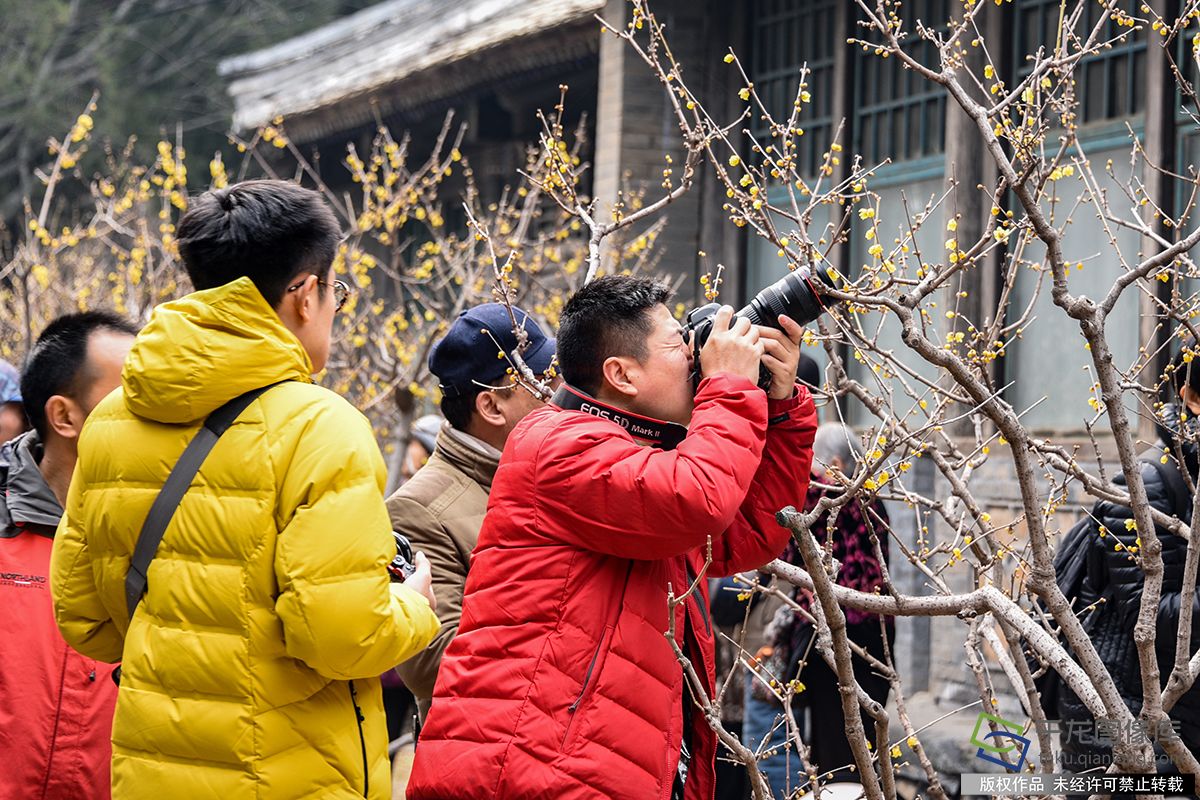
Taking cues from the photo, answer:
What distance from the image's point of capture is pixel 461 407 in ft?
11.3

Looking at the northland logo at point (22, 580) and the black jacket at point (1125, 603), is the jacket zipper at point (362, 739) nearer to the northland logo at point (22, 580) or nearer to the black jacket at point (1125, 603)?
the northland logo at point (22, 580)

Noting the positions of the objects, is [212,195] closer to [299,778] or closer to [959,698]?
[299,778]

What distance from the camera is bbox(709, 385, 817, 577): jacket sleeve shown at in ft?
8.94

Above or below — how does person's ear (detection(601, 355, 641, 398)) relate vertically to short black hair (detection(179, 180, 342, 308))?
below

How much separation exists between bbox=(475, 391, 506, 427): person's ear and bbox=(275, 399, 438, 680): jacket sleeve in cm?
99

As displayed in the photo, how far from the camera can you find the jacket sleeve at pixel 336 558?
2.31m

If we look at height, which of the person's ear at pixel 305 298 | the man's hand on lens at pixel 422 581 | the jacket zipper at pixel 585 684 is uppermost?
the person's ear at pixel 305 298

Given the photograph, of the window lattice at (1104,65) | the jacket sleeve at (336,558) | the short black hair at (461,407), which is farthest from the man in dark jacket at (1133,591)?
the window lattice at (1104,65)

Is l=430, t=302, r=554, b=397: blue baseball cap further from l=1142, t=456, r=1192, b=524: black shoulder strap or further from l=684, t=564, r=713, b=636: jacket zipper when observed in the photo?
l=1142, t=456, r=1192, b=524: black shoulder strap

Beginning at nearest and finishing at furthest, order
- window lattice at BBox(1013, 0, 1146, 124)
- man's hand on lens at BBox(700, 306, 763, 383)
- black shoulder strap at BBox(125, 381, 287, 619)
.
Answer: black shoulder strap at BBox(125, 381, 287, 619), man's hand on lens at BBox(700, 306, 763, 383), window lattice at BBox(1013, 0, 1146, 124)

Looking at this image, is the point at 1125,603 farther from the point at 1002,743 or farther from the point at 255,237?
the point at 255,237

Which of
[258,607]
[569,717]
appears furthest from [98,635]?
[569,717]

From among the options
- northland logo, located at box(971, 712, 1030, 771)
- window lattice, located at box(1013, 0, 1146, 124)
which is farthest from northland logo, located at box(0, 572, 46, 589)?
window lattice, located at box(1013, 0, 1146, 124)

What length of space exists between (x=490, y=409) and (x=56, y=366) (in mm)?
983
